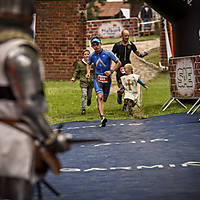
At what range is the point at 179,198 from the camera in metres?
5.47

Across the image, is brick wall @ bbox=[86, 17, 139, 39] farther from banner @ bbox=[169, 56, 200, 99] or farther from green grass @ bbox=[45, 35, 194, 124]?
banner @ bbox=[169, 56, 200, 99]

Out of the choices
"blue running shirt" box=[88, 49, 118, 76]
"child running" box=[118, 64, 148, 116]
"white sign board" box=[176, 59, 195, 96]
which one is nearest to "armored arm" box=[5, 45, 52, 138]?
"blue running shirt" box=[88, 49, 118, 76]

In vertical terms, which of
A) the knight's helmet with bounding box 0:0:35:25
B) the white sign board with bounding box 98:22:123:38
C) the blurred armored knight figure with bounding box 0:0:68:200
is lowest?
the blurred armored knight figure with bounding box 0:0:68:200

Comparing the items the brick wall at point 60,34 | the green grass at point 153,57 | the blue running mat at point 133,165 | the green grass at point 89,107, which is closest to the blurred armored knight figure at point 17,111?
the blue running mat at point 133,165

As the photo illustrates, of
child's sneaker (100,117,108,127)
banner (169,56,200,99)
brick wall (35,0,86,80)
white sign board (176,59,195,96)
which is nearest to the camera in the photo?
child's sneaker (100,117,108,127)

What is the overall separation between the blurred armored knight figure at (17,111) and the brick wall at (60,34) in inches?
806

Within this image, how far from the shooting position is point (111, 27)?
29922 millimetres

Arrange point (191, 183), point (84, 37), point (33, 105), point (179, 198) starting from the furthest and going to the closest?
point (84, 37)
point (191, 183)
point (179, 198)
point (33, 105)

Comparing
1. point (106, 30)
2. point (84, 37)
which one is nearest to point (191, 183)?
point (84, 37)

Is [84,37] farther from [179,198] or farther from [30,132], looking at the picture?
[30,132]

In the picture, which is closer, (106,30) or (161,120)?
(161,120)

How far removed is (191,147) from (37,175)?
215 inches

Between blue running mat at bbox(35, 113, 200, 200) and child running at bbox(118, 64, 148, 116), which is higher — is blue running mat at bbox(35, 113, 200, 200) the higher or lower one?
the lower one

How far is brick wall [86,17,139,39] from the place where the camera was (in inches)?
1160
